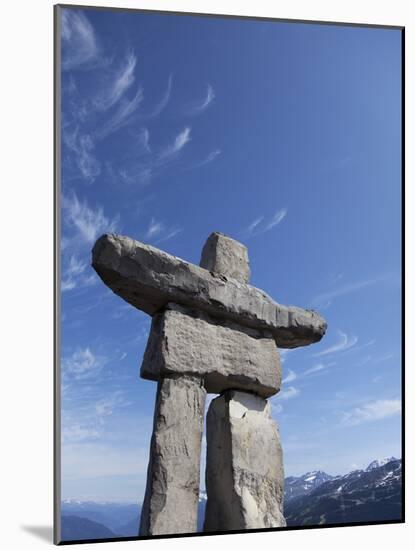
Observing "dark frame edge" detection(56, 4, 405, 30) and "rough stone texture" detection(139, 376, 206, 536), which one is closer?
"rough stone texture" detection(139, 376, 206, 536)

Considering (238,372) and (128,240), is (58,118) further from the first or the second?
(238,372)

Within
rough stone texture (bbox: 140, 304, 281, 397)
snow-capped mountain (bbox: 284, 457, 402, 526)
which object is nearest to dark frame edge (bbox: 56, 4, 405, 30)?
rough stone texture (bbox: 140, 304, 281, 397)

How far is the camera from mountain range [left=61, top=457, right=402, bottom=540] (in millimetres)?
7473

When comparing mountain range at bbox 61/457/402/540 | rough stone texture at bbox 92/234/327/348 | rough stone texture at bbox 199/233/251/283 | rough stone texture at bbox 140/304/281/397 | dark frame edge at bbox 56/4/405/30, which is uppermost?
dark frame edge at bbox 56/4/405/30

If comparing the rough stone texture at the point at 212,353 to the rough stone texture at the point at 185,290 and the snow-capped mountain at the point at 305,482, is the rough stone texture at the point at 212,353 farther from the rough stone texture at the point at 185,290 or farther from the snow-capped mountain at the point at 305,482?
the snow-capped mountain at the point at 305,482

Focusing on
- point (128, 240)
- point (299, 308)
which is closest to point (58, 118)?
point (128, 240)

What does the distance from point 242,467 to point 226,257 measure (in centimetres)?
182

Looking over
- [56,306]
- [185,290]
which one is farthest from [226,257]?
[56,306]

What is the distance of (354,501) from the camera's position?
829cm

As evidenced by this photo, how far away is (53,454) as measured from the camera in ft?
21.7

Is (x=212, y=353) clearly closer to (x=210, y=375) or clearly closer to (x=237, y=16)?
(x=210, y=375)

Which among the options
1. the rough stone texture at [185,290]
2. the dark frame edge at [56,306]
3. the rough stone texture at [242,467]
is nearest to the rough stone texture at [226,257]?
the rough stone texture at [185,290]

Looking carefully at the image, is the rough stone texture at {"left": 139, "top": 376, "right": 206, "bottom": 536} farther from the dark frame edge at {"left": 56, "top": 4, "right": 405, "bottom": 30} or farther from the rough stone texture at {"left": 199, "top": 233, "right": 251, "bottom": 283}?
the dark frame edge at {"left": 56, "top": 4, "right": 405, "bottom": 30}

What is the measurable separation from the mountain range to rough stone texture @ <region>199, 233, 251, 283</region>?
6.33 feet
